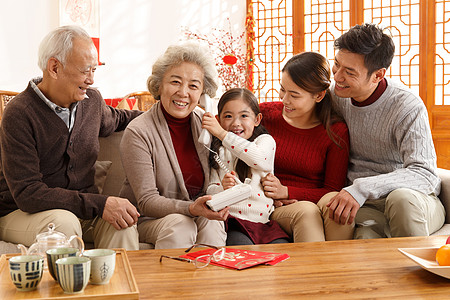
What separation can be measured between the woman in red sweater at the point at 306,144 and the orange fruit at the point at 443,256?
32.7 inches

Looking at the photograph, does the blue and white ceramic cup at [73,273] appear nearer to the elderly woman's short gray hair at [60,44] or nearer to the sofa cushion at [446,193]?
the elderly woman's short gray hair at [60,44]

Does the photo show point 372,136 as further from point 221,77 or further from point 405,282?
point 221,77

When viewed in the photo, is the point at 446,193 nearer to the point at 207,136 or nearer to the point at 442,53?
the point at 207,136

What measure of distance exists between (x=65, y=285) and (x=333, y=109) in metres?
1.85

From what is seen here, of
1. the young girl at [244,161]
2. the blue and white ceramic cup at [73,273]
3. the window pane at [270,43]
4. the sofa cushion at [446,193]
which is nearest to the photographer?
the blue and white ceramic cup at [73,273]

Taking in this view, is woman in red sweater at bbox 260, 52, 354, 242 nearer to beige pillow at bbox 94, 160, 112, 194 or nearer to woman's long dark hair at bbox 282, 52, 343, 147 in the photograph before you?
woman's long dark hair at bbox 282, 52, 343, 147

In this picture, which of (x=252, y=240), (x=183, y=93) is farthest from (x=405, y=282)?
(x=183, y=93)

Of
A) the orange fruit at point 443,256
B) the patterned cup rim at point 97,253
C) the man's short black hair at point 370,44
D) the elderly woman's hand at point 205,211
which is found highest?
the man's short black hair at point 370,44

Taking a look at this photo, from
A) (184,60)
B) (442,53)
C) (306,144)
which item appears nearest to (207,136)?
(184,60)

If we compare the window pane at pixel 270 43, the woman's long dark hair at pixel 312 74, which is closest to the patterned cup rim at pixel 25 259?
the woman's long dark hair at pixel 312 74

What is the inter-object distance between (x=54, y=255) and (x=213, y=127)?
1.20 meters

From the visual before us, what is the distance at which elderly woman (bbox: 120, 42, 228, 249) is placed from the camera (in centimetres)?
227

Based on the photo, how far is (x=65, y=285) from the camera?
1.33 metres

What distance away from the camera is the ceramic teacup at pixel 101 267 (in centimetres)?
140
